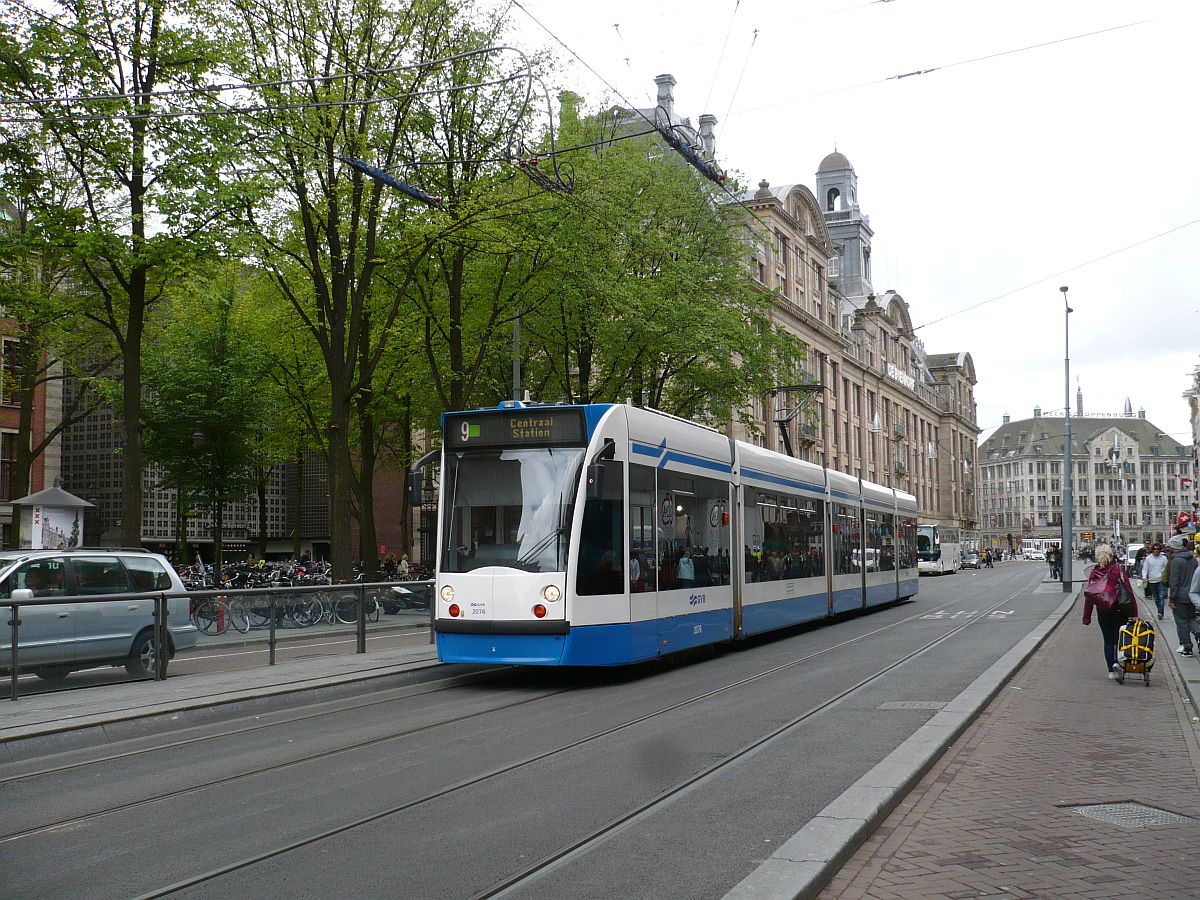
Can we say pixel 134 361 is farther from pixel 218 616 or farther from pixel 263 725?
pixel 263 725

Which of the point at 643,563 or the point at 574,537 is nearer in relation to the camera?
the point at 574,537

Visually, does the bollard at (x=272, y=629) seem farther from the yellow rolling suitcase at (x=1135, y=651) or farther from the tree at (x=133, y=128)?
the yellow rolling suitcase at (x=1135, y=651)

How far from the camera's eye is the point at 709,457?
16844 mm

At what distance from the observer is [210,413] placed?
1201 inches

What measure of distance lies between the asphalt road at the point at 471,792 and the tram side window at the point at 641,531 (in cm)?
130

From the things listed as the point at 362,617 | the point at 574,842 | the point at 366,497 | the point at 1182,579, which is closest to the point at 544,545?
the point at 362,617

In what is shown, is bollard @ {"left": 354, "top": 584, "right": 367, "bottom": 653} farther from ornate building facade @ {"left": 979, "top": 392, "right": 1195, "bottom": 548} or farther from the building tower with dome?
ornate building facade @ {"left": 979, "top": 392, "right": 1195, "bottom": 548}

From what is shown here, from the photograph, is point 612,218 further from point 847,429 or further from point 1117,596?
point 847,429

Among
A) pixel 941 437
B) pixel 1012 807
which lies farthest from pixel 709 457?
pixel 941 437

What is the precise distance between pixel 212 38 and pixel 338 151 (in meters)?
2.94

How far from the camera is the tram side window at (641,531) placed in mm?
13916

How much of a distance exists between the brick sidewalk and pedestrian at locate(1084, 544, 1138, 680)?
1.81m

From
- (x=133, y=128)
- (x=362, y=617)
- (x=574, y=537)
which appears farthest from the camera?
(x=133, y=128)

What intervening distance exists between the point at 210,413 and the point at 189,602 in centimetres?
1767
